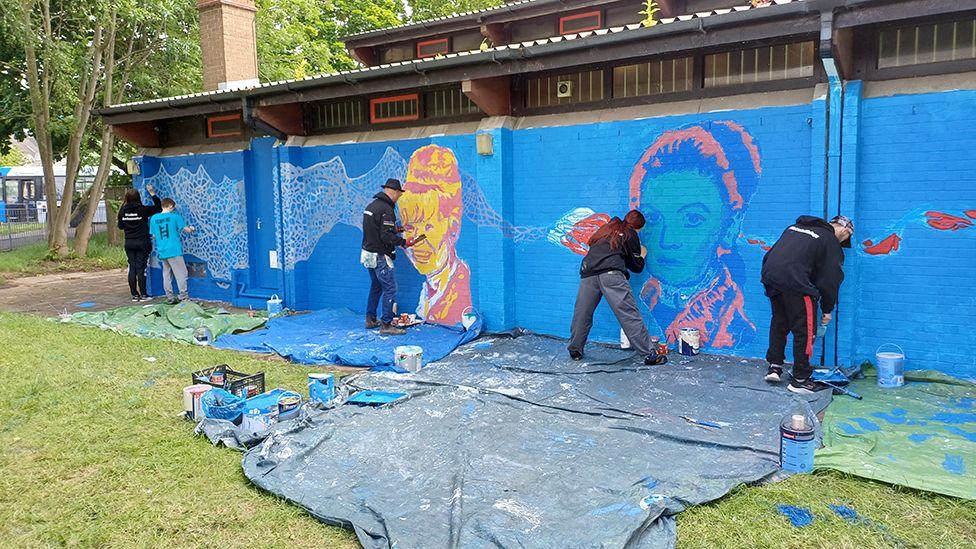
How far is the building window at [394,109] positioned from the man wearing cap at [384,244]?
3.80 ft

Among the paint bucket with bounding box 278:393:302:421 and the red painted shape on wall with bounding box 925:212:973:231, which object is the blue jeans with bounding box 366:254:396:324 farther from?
the red painted shape on wall with bounding box 925:212:973:231

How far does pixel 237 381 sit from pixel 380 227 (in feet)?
11.2

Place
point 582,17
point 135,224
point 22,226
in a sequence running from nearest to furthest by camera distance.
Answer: point 135,224 → point 582,17 → point 22,226

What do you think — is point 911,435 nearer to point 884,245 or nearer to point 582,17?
point 884,245

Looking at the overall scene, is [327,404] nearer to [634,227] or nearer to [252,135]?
[634,227]

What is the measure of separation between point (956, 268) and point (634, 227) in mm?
2889

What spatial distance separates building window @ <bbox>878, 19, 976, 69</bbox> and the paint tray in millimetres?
5356

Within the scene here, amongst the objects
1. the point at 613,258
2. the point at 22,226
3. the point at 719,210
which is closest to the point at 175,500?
the point at 613,258

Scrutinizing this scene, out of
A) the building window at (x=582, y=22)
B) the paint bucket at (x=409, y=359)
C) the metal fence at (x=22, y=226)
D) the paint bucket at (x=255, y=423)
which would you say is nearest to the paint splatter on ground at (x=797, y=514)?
the paint bucket at (x=255, y=423)

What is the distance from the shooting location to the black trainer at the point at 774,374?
6.27 m

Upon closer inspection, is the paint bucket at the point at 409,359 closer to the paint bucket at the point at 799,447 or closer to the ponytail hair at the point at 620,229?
the ponytail hair at the point at 620,229

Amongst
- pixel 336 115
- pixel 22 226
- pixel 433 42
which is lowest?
pixel 22 226

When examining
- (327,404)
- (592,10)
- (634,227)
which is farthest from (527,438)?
(592,10)

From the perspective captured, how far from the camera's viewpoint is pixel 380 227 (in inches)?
346
